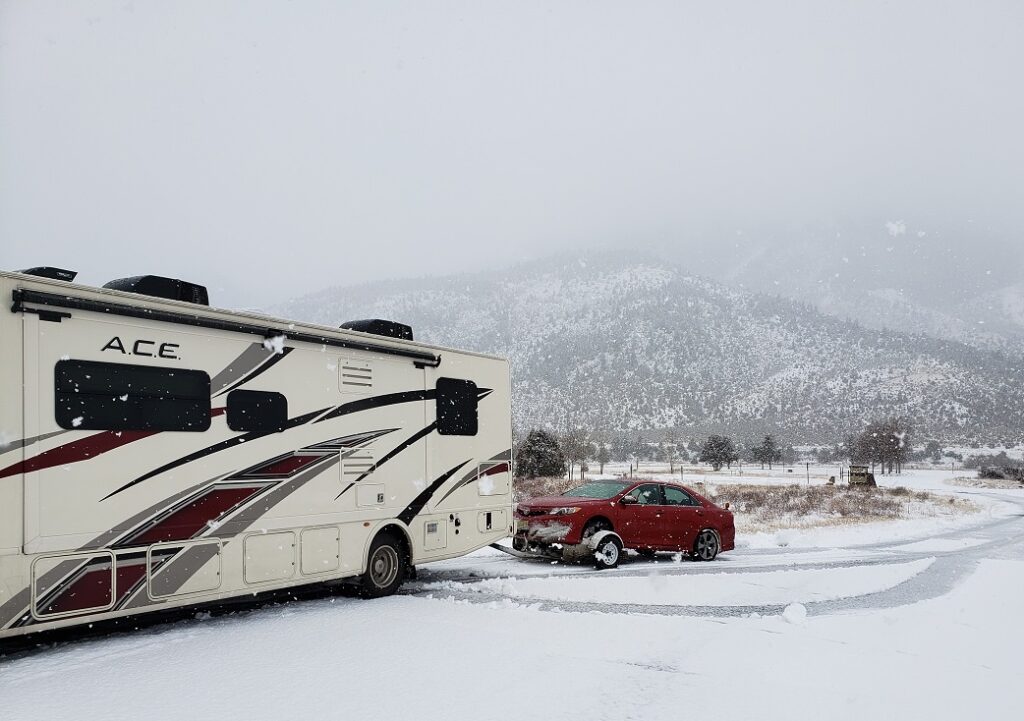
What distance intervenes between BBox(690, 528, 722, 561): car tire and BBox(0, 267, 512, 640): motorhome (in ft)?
15.8

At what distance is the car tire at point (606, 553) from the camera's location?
1257 cm

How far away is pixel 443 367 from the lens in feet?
36.3

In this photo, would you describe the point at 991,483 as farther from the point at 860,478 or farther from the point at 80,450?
the point at 80,450

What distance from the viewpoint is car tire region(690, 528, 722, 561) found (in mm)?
14109

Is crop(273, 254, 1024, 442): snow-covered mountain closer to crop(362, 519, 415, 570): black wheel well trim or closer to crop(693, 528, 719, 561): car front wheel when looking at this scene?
crop(693, 528, 719, 561): car front wheel

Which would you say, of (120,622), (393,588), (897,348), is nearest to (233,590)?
(120,622)

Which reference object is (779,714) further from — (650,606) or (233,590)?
(233,590)

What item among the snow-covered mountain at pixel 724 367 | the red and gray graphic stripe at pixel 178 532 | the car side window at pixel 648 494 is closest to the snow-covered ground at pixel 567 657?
the red and gray graphic stripe at pixel 178 532

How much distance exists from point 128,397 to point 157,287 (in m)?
1.24

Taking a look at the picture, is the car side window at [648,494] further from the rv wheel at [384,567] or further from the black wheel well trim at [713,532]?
the rv wheel at [384,567]

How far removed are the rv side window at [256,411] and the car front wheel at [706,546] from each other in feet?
26.9

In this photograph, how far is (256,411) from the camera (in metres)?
8.45

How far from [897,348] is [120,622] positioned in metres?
159

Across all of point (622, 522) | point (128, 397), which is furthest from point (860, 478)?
point (128, 397)
